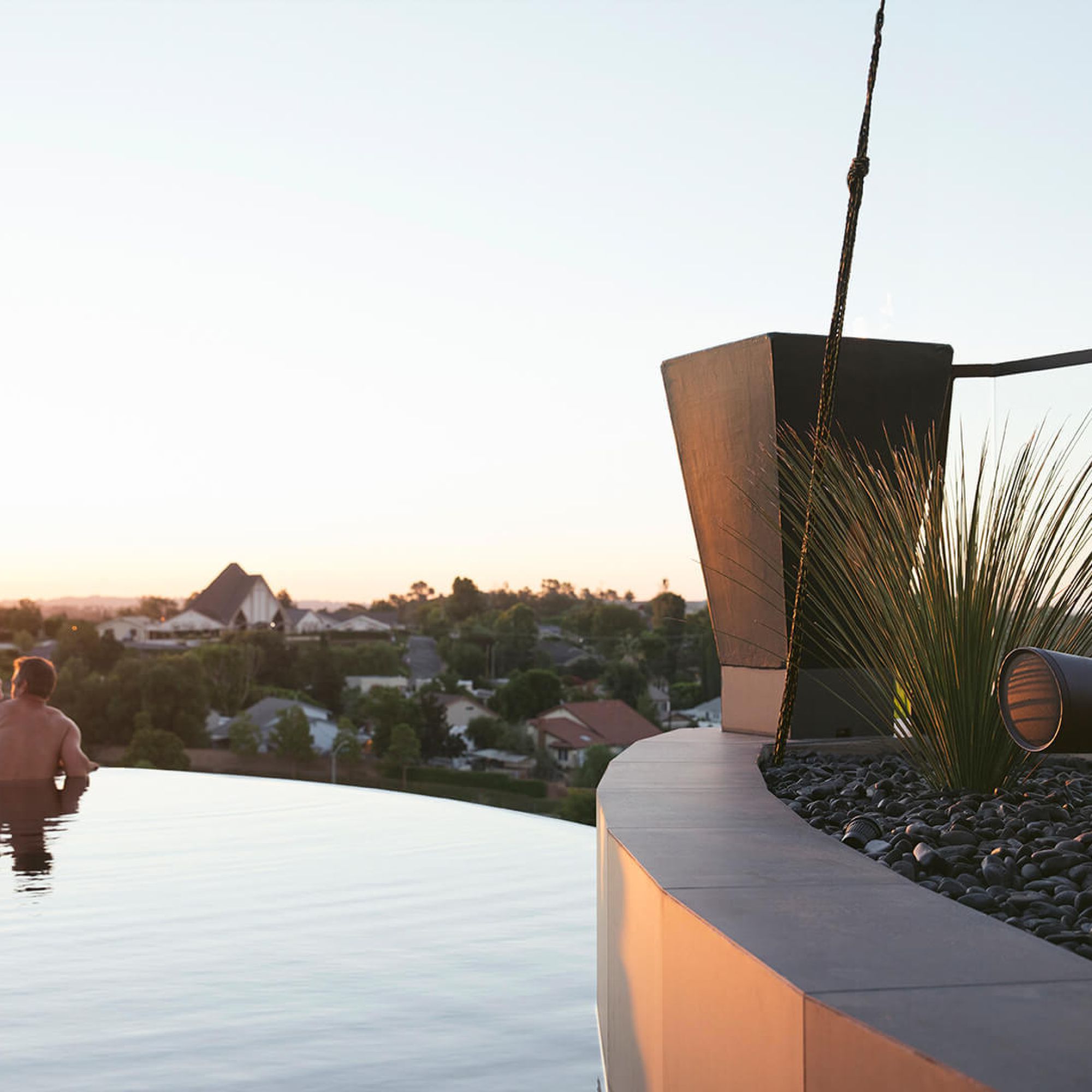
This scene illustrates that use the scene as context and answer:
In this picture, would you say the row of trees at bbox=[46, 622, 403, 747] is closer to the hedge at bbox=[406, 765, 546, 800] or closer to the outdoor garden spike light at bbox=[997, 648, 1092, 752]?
the hedge at bbox=[406, 765, 546, 800]

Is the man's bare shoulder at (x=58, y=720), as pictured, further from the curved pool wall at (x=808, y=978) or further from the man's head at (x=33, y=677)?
the curved pool wall at (x=808, y=978)

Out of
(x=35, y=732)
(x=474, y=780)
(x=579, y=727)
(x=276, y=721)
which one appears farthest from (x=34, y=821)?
(x=579, y=727)

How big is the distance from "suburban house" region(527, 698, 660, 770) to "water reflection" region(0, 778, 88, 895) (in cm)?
2891

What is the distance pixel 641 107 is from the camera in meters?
10.7

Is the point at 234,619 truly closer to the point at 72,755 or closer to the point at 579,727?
the point at 579,727

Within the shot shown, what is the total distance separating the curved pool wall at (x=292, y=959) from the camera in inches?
92.8

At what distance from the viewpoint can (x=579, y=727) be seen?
36.3 m

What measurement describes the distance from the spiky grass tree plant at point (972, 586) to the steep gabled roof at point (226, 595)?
115 ft

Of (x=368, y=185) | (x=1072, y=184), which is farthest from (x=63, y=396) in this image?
(x=1072, y=184)

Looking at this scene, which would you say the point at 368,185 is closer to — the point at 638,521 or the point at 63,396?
the point at 63,396

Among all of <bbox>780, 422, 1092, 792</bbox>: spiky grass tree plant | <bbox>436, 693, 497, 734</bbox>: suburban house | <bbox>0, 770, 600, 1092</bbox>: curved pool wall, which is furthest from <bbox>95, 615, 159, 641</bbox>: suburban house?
<bbox>780, 422, 1092, 792</bbox>: spiky grass tree plant

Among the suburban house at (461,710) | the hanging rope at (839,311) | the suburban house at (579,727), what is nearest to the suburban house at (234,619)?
the suburban house at (461,710)

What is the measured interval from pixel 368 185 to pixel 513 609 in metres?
25.7

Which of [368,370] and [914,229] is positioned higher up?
[914,229]
